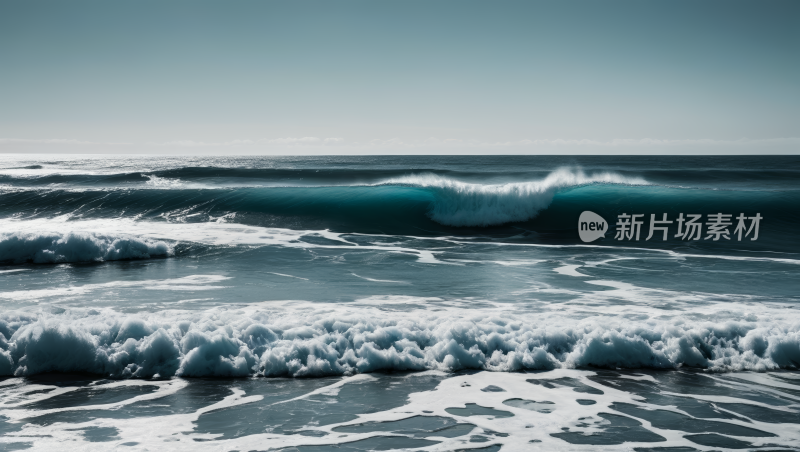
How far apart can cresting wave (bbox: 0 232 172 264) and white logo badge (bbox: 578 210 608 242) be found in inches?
376

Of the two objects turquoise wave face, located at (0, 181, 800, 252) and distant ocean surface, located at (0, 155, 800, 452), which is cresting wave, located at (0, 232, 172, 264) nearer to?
distant ocean surface, located at (0, 155, 800, 452)

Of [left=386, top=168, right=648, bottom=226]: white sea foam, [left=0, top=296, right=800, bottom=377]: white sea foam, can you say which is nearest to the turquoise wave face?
[left=386, top=168, right=648, bottom=226]: white sea foam

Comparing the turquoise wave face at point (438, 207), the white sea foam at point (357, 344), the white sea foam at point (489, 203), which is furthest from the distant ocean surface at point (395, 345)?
the white sea foam at point (489, 203)

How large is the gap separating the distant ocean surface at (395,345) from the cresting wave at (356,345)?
0.02 metres

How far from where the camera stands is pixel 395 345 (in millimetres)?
5059

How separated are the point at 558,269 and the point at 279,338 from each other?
5.54 metres

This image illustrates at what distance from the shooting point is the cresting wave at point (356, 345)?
4.76 metres

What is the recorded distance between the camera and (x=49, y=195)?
1883cm

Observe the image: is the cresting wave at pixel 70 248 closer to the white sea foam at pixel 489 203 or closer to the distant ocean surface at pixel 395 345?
the distant ocean surface at pixel 395 345

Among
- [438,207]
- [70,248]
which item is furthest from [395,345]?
[438,207]

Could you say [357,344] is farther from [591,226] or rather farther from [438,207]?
[591,226]

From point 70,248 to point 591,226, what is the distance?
12.3 meters

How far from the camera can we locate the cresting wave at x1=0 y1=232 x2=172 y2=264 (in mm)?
9875

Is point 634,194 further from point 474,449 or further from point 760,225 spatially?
point 474,449
